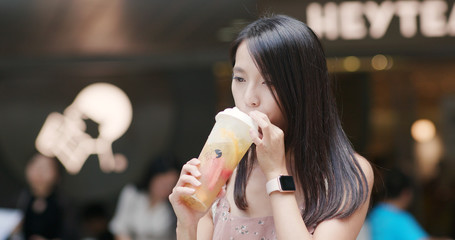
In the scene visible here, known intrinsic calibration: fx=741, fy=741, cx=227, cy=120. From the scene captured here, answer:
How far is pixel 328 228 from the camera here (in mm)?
1863

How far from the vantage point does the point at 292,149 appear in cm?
198

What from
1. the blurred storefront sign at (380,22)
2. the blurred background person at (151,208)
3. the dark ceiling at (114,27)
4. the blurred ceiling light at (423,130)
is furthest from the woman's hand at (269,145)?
the blurred ceiling light at (423,130)

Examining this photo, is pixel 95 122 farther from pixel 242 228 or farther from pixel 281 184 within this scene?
pixel 281 184

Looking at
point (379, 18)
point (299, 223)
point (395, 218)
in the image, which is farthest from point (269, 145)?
point (379, 18)

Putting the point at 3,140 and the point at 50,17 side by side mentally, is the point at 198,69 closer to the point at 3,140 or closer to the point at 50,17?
the point at 50,17

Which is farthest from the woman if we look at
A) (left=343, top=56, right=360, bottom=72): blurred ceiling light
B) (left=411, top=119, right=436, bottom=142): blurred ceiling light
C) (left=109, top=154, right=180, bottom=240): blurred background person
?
(left=411, top=119, right=436, bottom=142): blurred ceiling light

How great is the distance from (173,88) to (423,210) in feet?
9.02

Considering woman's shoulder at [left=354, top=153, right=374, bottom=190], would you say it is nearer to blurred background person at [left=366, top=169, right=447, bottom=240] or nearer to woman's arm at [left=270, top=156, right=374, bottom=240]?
woman's arm at [left=270, top=156, right=374, bottom=240]

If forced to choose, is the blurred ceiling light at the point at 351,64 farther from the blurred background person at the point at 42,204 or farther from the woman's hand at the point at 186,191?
the woman's hand at the point at 186,191

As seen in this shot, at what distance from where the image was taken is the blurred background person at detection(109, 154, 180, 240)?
6141 mm

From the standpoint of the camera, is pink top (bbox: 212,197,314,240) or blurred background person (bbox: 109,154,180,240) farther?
blurred background person (bbox: 109,154,180,240)

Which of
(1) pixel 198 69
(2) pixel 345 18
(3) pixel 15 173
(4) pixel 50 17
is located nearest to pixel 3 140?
(3) pixel 15 173

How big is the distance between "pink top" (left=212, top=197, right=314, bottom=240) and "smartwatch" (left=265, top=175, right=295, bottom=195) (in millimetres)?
173

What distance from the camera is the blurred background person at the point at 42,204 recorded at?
6.32 m
